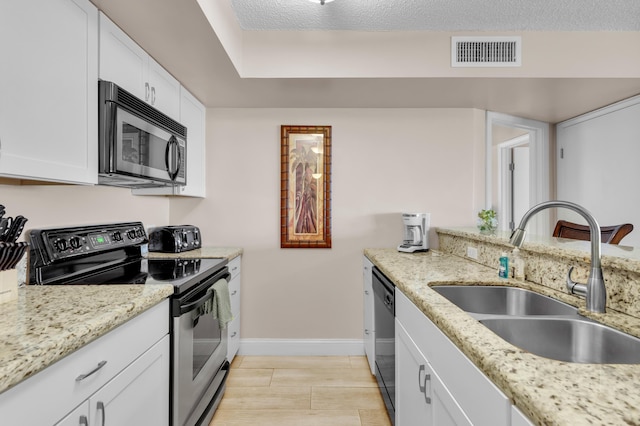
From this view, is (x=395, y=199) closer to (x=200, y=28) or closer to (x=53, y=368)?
(x=200, y=28)

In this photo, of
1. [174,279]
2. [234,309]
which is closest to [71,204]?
[174,279]

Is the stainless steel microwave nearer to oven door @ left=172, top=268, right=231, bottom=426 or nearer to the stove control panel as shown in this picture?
the stove control panel

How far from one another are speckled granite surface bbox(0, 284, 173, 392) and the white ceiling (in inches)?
47.5

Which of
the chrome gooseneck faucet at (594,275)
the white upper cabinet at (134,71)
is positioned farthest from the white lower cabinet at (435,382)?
the white upper cabinet at (134,71)

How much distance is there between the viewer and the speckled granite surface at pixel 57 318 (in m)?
0.76

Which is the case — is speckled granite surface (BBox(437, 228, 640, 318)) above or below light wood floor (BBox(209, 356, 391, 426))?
above

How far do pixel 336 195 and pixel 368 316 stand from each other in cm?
102

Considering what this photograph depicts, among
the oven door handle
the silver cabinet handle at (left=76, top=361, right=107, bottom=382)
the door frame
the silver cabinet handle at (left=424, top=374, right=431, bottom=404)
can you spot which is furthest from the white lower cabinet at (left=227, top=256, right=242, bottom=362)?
the door frame

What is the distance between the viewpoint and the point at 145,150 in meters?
1.80

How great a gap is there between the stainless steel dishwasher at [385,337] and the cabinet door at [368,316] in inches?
6.6

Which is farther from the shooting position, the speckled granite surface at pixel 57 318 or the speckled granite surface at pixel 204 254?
the speckled granite surface at pixel 204 254

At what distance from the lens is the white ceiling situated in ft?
5.61

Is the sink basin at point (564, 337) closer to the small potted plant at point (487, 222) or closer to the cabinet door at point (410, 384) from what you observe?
the cabinet door at point (410, 384)

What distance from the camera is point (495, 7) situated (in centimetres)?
210
